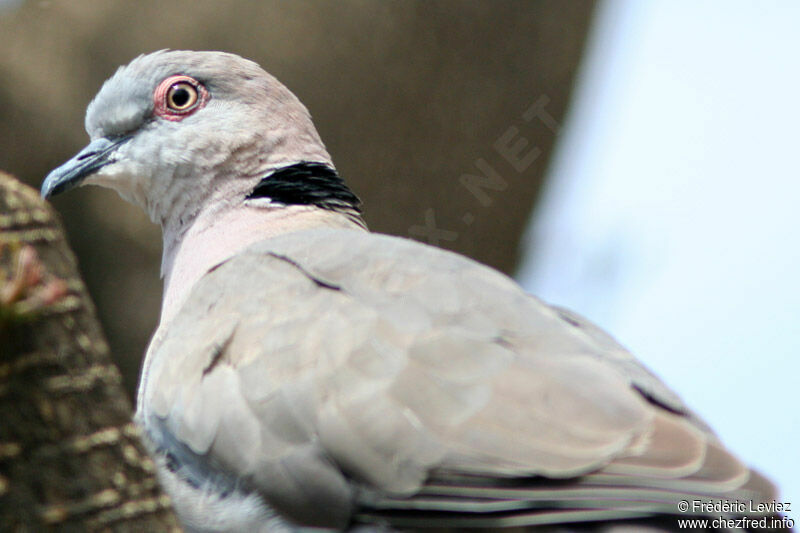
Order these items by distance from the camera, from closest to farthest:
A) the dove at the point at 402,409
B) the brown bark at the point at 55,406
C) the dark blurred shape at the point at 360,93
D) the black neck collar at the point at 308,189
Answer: the brown bark at the point at 55,406, the dove at the point at 402,409, the black neck collar at the point at 308,189, the dark blurred shape at the point at 360,93

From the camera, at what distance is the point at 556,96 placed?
643 centimetres

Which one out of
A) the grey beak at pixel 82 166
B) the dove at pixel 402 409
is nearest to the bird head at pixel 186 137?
the grey beak at pixel 82 166

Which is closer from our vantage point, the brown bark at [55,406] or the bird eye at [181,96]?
the brown bark at [55,406]

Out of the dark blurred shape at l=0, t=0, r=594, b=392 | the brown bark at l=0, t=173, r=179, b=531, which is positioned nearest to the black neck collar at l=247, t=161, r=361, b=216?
the brown bark at l=0, t=173, r=179, b=531

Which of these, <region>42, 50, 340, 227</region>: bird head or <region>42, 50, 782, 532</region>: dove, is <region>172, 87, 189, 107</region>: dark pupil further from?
<region>42, 50, 782, 532</region>: dove

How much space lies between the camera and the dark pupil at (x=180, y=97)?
3195mm

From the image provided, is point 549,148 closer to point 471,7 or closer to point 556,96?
point 556,96

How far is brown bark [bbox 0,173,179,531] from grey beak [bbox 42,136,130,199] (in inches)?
70.8

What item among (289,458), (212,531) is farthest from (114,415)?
(212,531)

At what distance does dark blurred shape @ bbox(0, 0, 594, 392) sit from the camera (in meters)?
6.00

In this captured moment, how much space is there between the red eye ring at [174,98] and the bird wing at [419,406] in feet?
3.46

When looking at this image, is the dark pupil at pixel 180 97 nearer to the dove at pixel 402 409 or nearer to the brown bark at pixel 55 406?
the dove at pixel 402 409

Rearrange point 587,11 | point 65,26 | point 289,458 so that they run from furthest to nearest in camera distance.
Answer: point 587,11 < point 65,26 < point 289,458

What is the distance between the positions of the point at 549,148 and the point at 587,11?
928 millimetres
